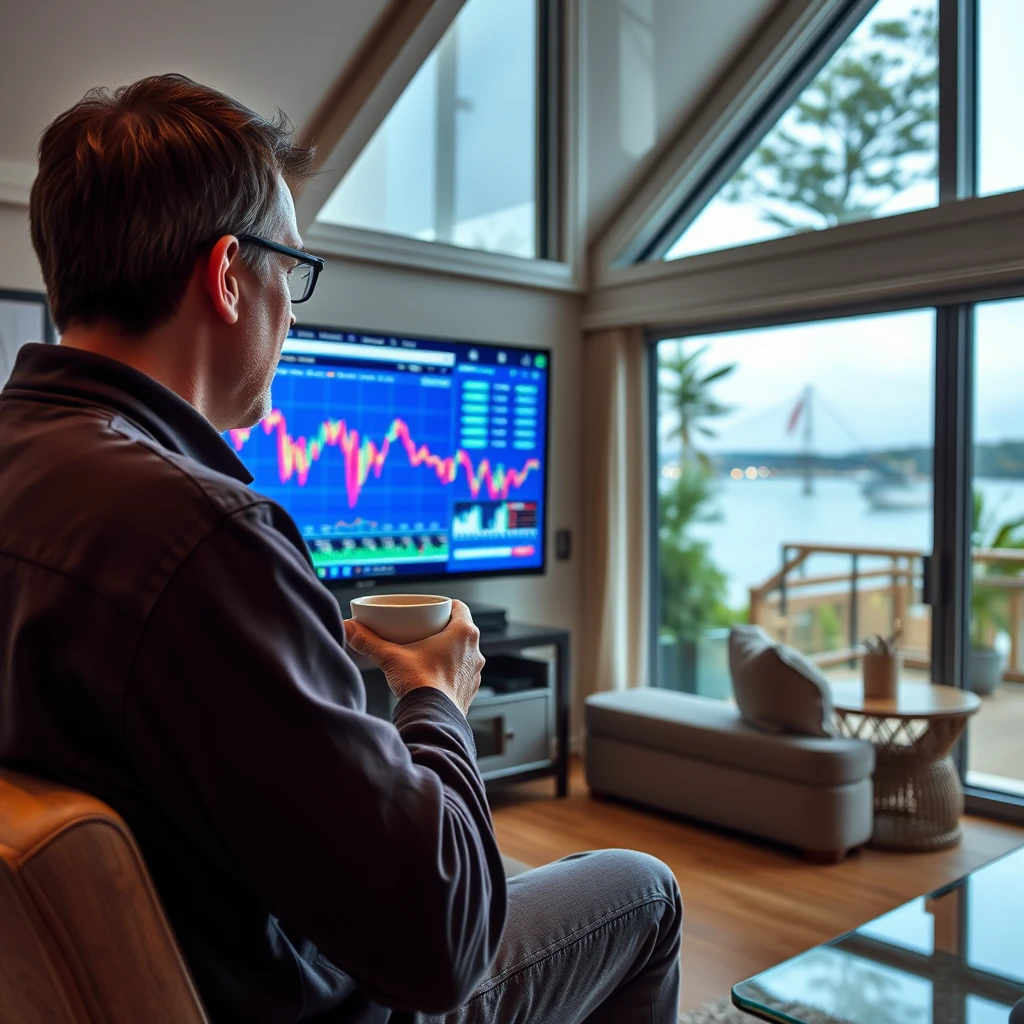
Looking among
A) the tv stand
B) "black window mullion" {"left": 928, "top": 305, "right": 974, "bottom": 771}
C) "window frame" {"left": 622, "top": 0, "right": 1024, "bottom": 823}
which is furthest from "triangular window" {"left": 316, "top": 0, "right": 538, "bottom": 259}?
"black window mullion" {"left": 928, "top": 305, "right": 974, "bottom": 771}

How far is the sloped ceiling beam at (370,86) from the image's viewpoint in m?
3.26

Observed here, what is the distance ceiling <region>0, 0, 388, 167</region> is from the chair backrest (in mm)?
2720

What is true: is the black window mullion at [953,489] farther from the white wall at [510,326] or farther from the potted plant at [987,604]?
the white wall at [510,326]

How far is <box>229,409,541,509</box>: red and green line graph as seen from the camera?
3518 mm

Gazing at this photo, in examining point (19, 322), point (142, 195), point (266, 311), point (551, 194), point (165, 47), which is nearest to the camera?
point (142, 195)

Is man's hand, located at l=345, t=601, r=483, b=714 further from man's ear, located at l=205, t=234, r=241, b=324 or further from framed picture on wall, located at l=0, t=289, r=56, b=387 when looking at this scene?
framed picture on wall, located at l=0, t=289, r=56, b=387

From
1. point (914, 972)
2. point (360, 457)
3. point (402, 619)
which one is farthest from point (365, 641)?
point (360, 457)

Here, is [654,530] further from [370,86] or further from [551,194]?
[370,86]

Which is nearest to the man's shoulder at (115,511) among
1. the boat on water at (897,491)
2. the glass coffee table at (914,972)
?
the glass coffee table at (914,972)

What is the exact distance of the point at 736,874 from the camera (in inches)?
128

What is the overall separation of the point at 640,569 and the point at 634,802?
1.11m

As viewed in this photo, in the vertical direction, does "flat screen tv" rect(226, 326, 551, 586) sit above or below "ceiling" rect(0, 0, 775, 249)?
below

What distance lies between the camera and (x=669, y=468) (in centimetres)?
481

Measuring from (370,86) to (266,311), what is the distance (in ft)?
8.52
